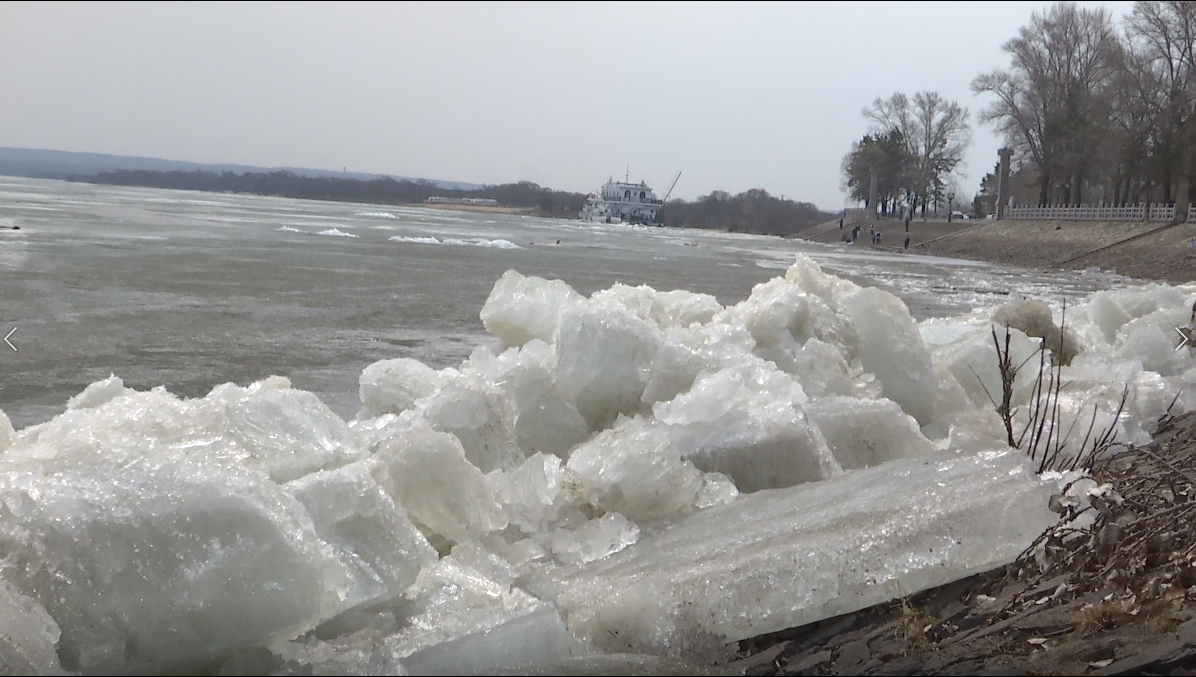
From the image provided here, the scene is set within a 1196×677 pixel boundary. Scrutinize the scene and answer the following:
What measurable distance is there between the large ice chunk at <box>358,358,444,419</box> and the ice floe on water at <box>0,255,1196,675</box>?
0.6 inches

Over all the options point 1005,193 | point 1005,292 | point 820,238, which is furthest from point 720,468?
point 820,238

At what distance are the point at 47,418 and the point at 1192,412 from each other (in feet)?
21.4

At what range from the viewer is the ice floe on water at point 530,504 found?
8.89ft

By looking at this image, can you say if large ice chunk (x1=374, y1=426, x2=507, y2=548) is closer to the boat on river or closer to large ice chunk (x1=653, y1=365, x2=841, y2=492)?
large ice chunk (x1=653, y1=365, x2=841, y2=492)

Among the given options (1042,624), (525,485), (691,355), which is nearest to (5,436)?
(525,485)

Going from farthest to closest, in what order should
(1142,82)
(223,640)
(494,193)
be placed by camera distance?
1. (494,193)
2. (1142,82)
3. (223,640)

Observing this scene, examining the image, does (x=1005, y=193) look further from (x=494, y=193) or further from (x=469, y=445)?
(x=494, y=193)

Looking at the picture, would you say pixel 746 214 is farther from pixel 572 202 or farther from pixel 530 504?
pixel 530 504

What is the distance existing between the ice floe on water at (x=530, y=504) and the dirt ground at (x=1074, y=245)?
26.2 meters

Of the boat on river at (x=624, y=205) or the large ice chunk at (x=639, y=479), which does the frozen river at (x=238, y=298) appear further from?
the boat on river at (x=624, y=205)

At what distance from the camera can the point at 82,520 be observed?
→ 2.78 metres

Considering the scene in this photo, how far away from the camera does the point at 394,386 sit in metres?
5.18

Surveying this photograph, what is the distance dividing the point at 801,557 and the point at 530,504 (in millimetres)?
1243

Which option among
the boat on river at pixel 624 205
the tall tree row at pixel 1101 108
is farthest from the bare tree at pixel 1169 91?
the boat on river at pixel 624 205
